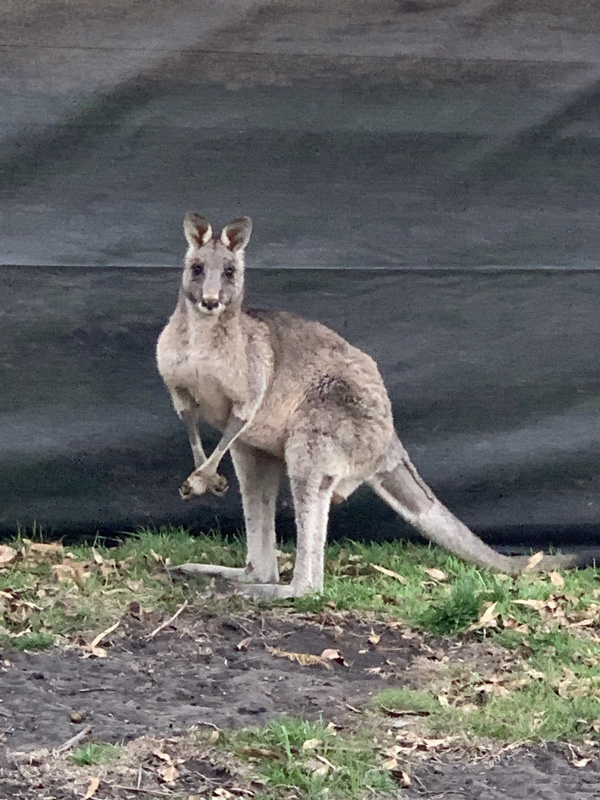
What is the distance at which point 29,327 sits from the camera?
5055 millimetres

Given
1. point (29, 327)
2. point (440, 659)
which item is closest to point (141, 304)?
point (29, 327)

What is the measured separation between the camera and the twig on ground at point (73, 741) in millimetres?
3033

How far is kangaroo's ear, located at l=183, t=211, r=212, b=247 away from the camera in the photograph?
14.4 feet

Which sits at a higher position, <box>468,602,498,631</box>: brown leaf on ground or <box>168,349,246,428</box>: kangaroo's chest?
<box>168,349,246,428</box>: kangaroo's chest

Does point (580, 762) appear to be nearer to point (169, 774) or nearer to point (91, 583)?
point (169, 774)

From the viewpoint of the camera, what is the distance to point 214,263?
4.34m

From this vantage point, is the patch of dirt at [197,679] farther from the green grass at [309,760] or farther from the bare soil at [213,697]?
the green grass at [309,760]

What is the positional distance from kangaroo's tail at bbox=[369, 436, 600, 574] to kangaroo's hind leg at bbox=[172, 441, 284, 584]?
0.42 meters

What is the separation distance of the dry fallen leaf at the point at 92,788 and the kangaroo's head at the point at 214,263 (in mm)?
1855

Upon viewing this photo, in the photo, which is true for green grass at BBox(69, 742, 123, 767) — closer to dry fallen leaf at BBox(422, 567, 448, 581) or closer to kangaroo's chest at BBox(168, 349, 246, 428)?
kangaroo's chest at BBox(168, 349, 246, 428)

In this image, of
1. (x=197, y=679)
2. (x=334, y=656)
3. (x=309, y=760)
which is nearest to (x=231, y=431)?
(x=334, y=656)

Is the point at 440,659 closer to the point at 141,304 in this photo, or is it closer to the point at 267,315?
the point at 267,315

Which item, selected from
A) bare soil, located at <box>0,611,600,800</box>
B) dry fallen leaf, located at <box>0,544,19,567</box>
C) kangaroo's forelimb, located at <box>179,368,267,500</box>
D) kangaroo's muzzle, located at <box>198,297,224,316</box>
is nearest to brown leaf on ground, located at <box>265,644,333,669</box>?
bare soil, located at <box>0,611,600,800</box>

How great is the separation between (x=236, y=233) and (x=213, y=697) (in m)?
1.74
